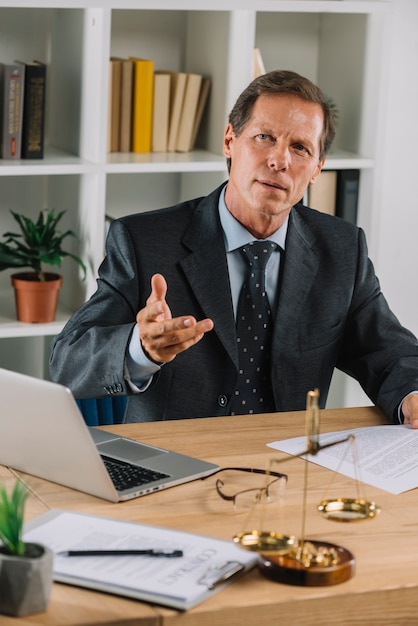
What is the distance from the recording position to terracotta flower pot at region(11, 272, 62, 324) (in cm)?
315

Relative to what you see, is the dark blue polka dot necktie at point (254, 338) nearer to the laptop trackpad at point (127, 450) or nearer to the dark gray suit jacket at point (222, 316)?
the dark gray suit jacket at point (222, 316)

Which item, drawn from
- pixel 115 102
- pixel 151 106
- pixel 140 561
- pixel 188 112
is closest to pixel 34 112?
pixel 115 102

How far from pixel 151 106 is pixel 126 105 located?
0.26 ft

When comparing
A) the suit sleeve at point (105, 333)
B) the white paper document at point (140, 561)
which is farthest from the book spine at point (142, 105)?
the white paper document at point (140, 561)

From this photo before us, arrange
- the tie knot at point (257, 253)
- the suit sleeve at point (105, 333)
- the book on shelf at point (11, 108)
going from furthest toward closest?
the book on shelf at point (11, 108), the tie knot at point (257, 253), the suit sleeve at point (105, 333)

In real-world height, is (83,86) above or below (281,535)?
above

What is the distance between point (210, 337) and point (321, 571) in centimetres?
97

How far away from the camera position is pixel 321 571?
4.41ft

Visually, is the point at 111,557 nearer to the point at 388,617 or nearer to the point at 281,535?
the point at 281,535

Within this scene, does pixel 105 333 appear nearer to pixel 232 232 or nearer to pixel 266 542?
pixel 232 232

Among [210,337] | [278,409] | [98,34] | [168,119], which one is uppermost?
[98,34]

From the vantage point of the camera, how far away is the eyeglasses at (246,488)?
1.61 m

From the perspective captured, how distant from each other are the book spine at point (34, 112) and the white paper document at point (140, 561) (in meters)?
1.81

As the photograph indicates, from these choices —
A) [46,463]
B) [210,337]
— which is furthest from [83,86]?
[46,463]
